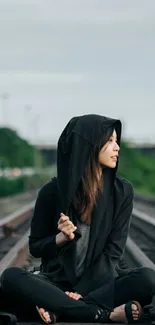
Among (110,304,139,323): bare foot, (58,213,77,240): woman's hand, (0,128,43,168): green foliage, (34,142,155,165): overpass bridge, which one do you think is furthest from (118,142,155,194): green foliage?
(58,213,77,240): woman's hand

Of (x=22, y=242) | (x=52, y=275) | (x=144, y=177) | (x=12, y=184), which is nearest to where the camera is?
(x=52, y=275)

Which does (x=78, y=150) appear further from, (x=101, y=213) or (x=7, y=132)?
(x=7, y=132)

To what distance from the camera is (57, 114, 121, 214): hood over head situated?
5.82 m

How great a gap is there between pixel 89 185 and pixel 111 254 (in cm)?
48

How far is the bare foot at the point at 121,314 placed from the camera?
597 cm

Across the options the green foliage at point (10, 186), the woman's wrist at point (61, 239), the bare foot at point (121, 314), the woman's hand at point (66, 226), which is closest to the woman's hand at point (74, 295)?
the bare foot at point (121, 314)

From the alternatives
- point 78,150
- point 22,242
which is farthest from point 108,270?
point 22,242

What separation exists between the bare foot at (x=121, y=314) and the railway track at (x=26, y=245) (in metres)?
0.83

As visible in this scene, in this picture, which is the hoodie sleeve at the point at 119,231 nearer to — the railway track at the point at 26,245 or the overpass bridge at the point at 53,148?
the railway track at the point at 26,245

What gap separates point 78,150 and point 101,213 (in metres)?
0.48

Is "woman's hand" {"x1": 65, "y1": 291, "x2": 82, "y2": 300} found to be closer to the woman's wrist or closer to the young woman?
the young woman

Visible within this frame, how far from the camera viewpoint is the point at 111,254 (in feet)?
20.0

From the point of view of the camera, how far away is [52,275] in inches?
245

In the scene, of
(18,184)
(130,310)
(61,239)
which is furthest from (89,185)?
(18,184)
